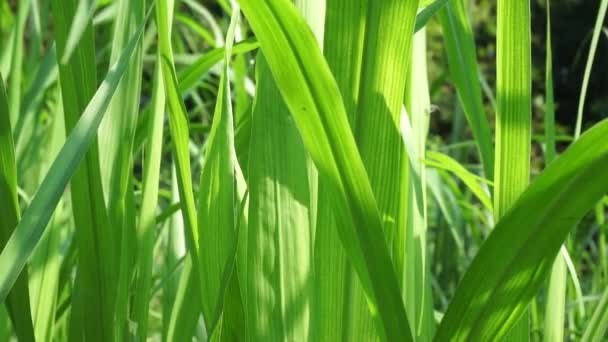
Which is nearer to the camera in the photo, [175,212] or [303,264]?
[303,264]

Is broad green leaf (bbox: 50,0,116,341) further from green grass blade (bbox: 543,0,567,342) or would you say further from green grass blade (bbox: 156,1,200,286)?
green grass blade (bbox: 543,0,567,342)

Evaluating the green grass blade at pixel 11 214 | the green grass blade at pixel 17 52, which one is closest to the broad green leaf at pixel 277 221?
the green grass blade at pixel 11 214

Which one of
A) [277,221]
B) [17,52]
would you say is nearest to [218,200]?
[277,221]

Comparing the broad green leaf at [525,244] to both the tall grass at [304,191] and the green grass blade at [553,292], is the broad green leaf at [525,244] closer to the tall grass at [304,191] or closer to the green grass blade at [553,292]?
the tall grass at [304,191]

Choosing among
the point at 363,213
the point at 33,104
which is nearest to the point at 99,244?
the point at 363,213

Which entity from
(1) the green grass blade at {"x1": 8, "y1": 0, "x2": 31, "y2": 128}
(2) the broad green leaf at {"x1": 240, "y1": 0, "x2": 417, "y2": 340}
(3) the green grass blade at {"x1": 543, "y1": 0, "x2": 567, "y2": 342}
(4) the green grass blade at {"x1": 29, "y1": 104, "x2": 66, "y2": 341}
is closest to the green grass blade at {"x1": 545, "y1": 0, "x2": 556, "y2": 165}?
(3) the green grass blade at {"x1": 543, "y1": 0, "x2": 567, "y2": 342}

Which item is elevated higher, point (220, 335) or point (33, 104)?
point (33, 104)

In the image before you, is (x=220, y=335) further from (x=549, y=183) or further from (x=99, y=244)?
(x=549, y=183)
